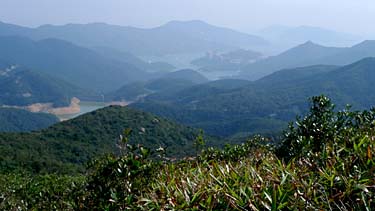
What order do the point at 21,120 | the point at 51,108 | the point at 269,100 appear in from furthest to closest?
the point at 51,108 < the point at 269,100 < the point at 21,120

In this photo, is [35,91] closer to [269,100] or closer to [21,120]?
[21,120]

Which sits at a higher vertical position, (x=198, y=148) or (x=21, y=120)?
(x=198, y=148)

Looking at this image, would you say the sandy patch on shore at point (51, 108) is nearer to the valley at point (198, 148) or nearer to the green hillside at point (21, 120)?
the valley at point (198, 148)

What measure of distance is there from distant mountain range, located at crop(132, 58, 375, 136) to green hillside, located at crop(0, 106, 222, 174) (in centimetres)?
3675

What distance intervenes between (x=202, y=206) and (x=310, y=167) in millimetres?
787

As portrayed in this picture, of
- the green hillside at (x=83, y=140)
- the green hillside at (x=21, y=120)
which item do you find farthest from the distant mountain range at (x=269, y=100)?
the green hillside at (x=83, y=140)

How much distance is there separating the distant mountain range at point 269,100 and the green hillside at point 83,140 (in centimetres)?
3675

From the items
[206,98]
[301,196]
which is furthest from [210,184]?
[206,98]

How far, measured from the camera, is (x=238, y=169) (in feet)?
9.62

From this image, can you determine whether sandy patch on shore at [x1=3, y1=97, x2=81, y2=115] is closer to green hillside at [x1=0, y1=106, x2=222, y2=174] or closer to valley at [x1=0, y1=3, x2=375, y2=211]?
valley at [x1=0, y1=3, x2=375, y2=211]

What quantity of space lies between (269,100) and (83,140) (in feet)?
264

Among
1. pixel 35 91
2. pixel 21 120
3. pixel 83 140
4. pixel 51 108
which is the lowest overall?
pixel 51 108

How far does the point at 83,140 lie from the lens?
54.4 meters

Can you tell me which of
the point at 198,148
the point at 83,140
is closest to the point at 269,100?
the point at 83,140
